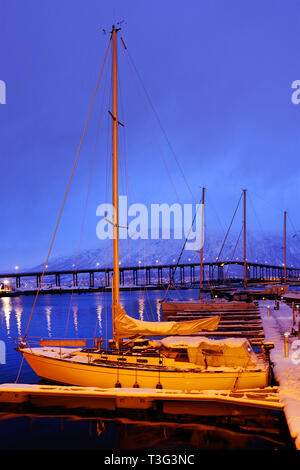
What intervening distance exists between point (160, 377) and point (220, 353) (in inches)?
99.1

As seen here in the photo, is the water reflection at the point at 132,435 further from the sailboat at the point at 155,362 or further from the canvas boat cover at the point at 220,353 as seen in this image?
the canvas boat cover at the point at 220,353

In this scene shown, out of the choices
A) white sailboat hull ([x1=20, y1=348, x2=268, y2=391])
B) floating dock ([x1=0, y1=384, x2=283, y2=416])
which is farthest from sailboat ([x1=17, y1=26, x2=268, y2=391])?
floating dock ([x1=0, y1=384, x2=283, y2=416])

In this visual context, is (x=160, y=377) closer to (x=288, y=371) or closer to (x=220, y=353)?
(x=220, y=353)

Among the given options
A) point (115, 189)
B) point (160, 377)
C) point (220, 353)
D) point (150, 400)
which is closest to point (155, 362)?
point (160, 377)

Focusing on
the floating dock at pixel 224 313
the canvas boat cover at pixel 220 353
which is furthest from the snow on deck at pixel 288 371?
the floating dock at pixel 224 313

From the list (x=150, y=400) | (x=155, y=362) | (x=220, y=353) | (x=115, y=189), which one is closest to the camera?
(x=150, y=400)

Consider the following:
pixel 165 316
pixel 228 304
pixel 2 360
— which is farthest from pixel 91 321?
pixel 2 360

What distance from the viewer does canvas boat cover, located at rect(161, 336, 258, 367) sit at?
13258 millimetres

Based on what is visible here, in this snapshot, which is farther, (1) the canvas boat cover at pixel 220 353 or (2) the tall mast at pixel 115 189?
(2) the tall mast at pixel 115 189

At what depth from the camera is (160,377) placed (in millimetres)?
12984

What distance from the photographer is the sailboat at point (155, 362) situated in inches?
503

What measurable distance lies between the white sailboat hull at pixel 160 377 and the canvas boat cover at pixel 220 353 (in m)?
0.42

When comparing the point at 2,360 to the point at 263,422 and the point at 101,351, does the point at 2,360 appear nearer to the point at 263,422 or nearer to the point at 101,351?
the point at 101,351

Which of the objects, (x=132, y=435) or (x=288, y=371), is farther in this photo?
(x=288, y=371)
